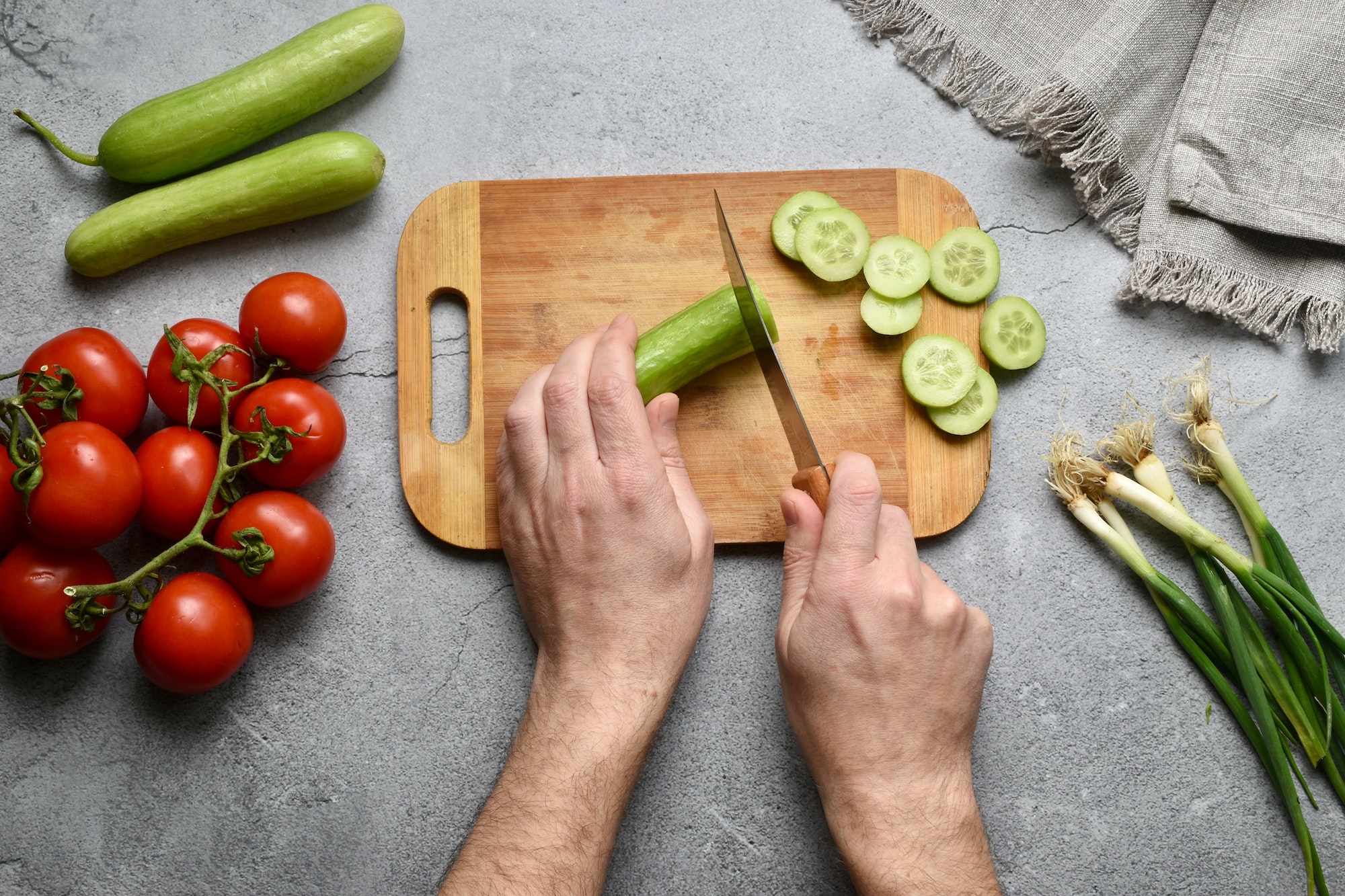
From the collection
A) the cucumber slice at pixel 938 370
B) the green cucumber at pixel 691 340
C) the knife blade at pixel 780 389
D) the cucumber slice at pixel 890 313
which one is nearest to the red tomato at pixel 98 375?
the green cucumber at pixel 691 340

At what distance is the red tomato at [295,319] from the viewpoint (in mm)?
2383

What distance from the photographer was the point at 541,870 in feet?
7.00

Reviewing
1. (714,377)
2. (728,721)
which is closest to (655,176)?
(714,377)

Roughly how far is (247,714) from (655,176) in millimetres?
1999

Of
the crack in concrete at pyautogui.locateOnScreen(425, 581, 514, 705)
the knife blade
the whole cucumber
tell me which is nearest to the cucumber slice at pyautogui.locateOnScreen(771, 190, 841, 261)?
the knife blade

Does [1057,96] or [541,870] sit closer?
[541,870]

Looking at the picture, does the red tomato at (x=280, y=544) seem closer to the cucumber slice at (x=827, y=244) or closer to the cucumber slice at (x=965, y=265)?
the cucumber slice at (x=827, y=244)

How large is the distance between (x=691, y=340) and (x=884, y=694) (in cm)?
107

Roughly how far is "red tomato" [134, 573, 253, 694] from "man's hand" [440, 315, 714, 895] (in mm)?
790

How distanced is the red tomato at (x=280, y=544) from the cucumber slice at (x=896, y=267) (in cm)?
172

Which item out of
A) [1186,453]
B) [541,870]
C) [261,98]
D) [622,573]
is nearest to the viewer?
[541,870]

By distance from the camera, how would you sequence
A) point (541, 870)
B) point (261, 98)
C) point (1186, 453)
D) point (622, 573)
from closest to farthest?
point (541, 870) < point (622, 573) < point (261, 98) < point (1186, 453)

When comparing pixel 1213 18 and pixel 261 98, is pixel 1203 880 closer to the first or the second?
pixel 1213 18

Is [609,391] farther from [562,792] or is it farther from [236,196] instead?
[236,196]
